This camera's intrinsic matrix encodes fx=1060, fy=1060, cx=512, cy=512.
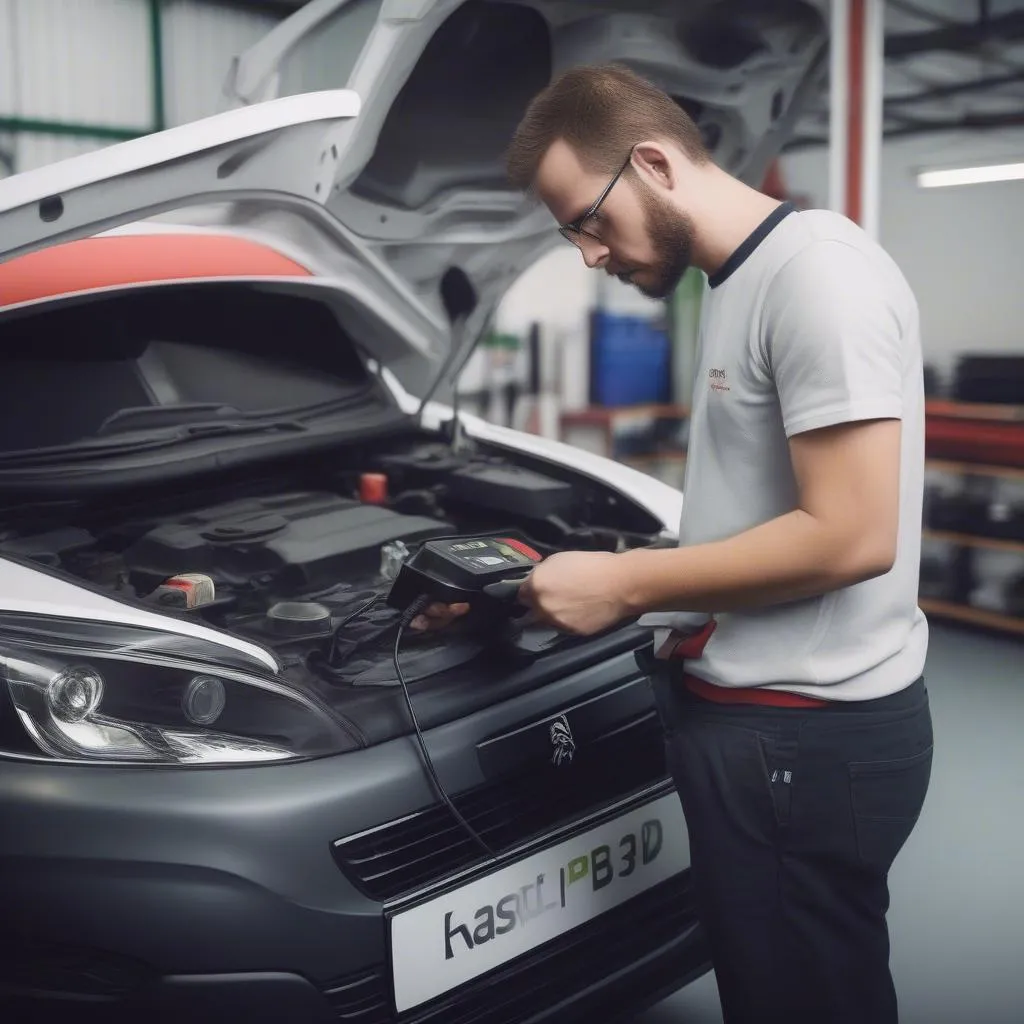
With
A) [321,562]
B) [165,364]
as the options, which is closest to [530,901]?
[321,562]

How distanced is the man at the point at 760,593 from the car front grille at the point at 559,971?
9.7 inches

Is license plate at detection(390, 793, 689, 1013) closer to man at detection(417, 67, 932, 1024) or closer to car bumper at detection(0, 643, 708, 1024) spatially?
car bumper at detection(0, 643, 708, 1024)

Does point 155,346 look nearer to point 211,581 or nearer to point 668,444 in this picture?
point 211,581

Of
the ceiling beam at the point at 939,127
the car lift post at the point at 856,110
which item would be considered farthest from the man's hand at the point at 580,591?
the ceiling beam at the point at 939,127

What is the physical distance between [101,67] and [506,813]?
796cm

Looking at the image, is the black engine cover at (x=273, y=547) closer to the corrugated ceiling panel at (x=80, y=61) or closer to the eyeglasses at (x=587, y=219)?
the eyeglasses at (x=587, y=219)

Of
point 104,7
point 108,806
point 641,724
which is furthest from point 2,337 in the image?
point 104,7

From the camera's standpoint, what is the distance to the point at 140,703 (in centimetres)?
128

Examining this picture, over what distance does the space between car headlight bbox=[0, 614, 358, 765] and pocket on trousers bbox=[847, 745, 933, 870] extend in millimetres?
597

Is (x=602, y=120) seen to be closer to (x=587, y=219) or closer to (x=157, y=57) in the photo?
(x=587, y=219)

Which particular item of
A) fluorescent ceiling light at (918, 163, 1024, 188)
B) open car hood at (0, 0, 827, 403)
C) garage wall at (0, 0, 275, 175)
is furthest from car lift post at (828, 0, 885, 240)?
garage wall at (0, 0, 275, 175)

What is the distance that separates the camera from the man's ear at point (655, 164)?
46.0 inches

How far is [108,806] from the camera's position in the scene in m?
1.19

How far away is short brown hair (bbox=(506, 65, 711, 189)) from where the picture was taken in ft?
3.87
